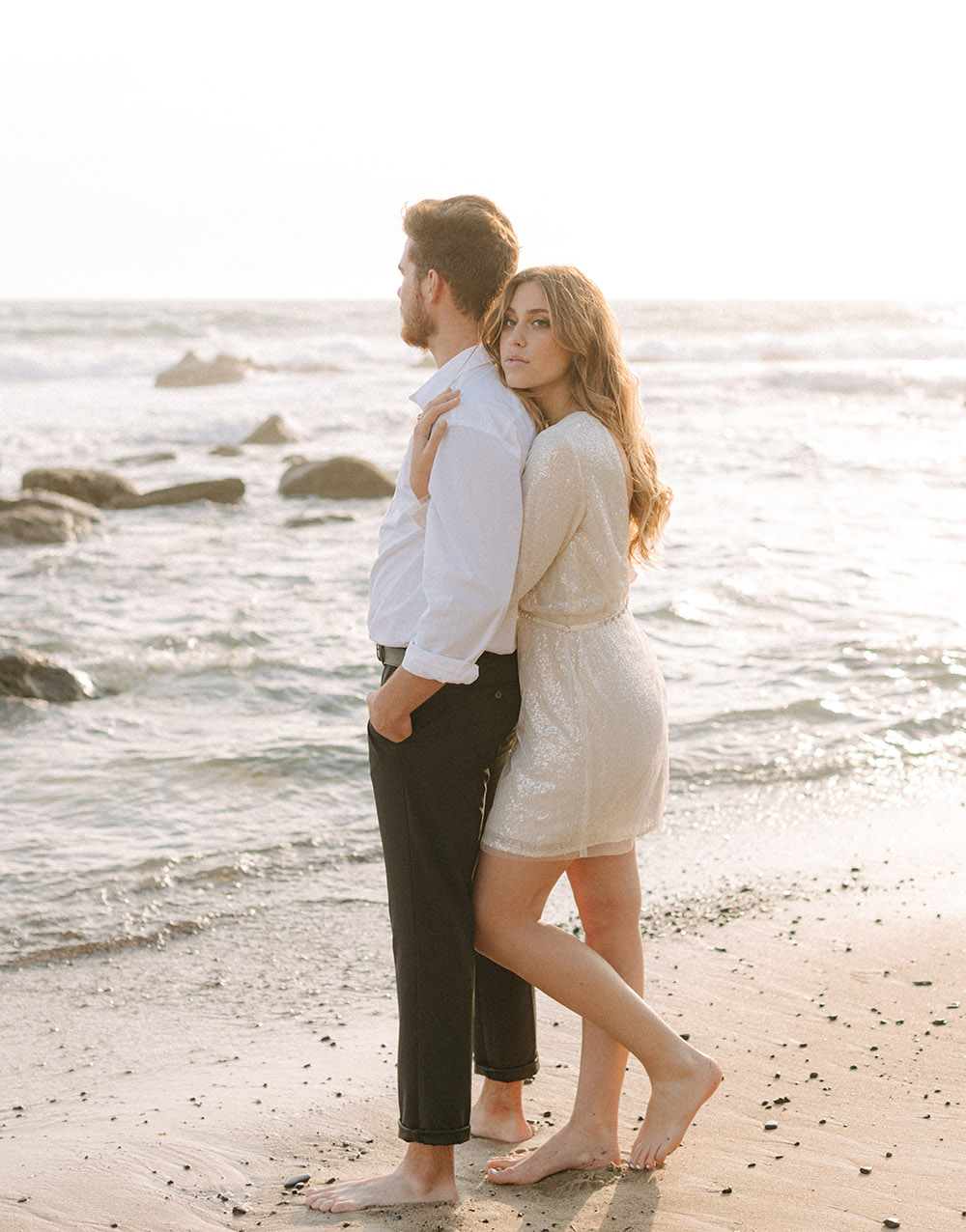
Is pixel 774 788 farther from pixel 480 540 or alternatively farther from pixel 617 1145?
pixel 480 540

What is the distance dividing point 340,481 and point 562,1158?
12290 millimetres

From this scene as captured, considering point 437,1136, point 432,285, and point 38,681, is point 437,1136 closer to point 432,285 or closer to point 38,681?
point 432,285

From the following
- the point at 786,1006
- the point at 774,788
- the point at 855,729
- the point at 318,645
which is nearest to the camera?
the point at 786,1006

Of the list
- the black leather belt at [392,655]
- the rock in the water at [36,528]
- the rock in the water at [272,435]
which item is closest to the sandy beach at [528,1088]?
the black leather belt at [392,655]

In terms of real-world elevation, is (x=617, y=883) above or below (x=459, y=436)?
below

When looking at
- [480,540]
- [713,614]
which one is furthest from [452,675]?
[713,614]

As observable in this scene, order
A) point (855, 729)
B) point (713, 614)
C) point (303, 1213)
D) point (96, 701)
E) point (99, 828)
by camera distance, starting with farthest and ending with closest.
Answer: point (713, 614), point (96, 701), point (855, 729), point (99, 828), point (303, 1213)

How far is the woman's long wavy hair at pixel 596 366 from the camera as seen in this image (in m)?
2.62

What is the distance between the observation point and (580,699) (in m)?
2.71

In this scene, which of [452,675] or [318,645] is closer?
[452,675]

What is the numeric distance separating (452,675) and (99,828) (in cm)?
330

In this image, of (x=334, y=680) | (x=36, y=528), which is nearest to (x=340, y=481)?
(x=36, y=528)

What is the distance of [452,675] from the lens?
2.54 metres

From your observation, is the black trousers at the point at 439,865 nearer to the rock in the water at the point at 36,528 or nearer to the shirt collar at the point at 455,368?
the shirt collar at the point at 455,368
